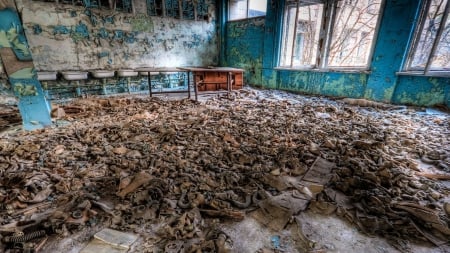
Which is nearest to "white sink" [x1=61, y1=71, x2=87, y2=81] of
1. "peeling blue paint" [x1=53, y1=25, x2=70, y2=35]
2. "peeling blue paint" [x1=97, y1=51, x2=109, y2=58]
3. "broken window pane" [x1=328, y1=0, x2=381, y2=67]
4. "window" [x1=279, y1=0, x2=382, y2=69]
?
"peeling blue paint" [x1=97, y1=51, x2=109, y2=58]

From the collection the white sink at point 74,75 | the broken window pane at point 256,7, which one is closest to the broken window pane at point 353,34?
the broken window pane at point 256,7

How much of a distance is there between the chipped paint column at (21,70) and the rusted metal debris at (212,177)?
0.37 metres

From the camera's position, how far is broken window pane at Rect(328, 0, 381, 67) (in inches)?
316

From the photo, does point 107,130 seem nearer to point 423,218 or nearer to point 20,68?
point 20,68

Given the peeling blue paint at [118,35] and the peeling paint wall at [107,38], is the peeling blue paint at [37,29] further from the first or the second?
the peeling blue paint at [118,35]

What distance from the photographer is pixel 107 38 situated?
23.3ft

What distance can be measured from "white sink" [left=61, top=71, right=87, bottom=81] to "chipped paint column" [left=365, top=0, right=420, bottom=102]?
807 centimetres

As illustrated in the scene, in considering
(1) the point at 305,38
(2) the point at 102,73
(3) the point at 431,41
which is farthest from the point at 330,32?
(2) the point at 102,73

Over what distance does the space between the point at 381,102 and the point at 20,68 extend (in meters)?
7.91

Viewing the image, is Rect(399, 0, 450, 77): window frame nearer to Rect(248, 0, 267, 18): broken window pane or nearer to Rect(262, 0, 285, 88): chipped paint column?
Rect(262, 0, 285, 88): chipped paint column

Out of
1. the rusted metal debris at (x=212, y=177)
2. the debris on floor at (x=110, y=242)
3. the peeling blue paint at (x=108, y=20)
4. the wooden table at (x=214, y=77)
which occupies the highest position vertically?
the peeling blue paint at (x=108, y=20)

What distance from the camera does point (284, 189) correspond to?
2385 millimetres

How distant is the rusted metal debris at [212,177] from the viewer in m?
1.89

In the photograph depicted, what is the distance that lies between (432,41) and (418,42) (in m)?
0.28
